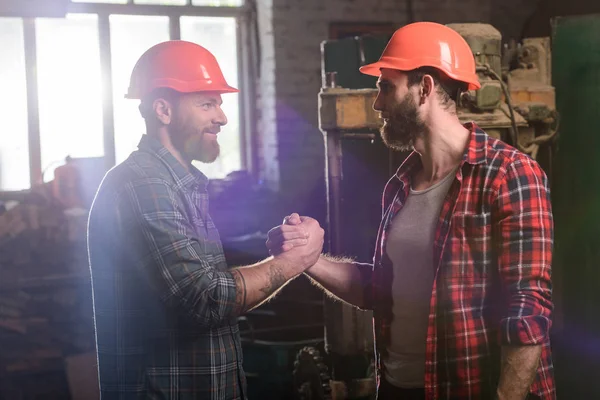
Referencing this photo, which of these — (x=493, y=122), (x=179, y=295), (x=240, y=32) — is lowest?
(x=179, y=295)

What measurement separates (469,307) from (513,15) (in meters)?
5.51

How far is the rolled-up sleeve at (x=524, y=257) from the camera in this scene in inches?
91.3

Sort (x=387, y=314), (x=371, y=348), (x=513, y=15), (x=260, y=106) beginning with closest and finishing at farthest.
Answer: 1. (x=387, y=314)
2. (x=371, y=348)
3. (x=260, y=106)
4. (x=513, y=15)

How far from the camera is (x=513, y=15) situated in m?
7.36

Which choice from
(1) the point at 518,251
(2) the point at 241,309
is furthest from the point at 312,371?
(1) the point at 518,251

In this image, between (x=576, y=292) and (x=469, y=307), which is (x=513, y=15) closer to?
(x=576, y=292)

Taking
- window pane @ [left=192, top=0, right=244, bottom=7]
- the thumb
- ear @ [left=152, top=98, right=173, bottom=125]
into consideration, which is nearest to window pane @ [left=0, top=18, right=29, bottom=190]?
window pane @ [left=192, top=0, right=244, bottom=7]

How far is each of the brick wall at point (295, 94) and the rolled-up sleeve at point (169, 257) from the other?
156 inches

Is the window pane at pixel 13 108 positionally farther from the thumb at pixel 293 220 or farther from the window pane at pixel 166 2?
the thumb at pixel 293 220

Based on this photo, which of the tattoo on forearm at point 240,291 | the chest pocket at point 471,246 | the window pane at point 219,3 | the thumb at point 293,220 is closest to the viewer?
the chest pocket at point 471,246

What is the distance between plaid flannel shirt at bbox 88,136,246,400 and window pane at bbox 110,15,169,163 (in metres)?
3.90

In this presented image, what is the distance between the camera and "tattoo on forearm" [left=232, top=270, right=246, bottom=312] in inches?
101

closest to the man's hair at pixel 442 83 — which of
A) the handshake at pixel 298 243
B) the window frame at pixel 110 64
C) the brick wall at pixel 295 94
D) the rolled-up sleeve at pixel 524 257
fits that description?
the rolled-up sleeve at pixel 524 257

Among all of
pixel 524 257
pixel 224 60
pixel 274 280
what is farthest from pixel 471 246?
pixel 224 60
